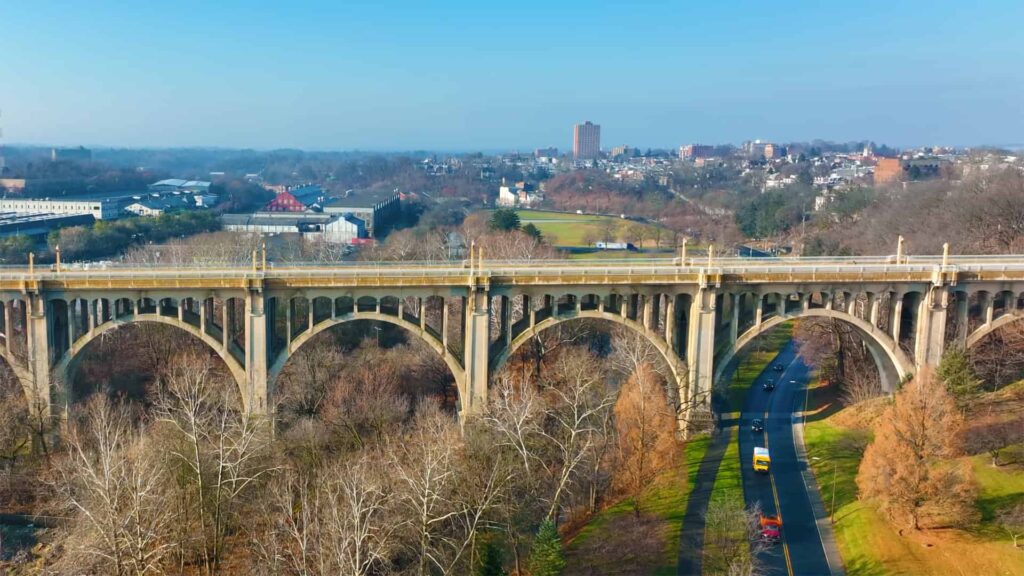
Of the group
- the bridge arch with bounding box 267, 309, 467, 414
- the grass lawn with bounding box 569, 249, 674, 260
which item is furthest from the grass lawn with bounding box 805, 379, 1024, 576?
the grass lawn with bounding box 569, 249, 674, 260

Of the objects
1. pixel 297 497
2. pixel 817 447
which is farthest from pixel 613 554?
pixel 817 447

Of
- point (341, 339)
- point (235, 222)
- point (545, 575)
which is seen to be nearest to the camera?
point (545, 575)

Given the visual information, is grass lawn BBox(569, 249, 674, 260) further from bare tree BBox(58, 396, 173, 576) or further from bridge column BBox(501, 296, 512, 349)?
bare tree BBox(58, 396, 173, 576)

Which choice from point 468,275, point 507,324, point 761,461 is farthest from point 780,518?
point 468,275

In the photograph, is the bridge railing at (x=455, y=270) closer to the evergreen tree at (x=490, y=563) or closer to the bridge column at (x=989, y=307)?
the bridge column at (x=989, y=307)

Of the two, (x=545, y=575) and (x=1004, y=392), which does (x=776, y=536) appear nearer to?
(x=545, y=575)
